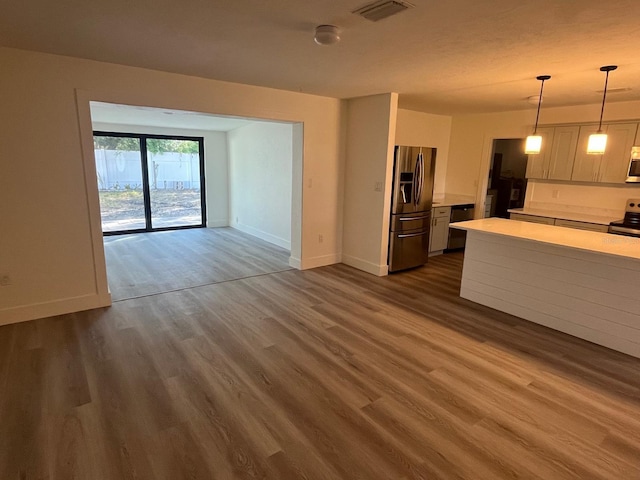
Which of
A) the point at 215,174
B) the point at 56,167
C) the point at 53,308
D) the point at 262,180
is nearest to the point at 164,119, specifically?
the point at 262,180

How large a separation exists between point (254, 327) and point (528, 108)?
5.18 m

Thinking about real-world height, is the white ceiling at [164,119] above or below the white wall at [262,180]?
above

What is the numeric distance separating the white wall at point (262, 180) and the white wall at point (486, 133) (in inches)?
124

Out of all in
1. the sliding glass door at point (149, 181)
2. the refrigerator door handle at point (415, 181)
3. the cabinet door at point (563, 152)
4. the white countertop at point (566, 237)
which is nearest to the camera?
the white countertop at point (566, 237)

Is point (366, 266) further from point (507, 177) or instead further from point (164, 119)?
point (164, 119)

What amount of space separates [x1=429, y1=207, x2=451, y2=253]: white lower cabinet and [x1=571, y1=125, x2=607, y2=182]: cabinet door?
1.82 metres

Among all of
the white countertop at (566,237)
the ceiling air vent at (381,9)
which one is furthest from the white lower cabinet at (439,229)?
the ceiling air vent at (381,9)

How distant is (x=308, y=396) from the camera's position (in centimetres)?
238

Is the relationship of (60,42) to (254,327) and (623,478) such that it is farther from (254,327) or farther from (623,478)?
(623,478)

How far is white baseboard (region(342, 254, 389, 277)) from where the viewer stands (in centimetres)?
502

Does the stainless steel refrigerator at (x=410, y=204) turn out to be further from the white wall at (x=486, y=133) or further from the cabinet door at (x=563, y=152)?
the cabinet door at (x=563, y=152)

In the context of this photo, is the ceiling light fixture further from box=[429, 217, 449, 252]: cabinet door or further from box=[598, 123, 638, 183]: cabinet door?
box=[598, 123, 638, 183]: cabinet door

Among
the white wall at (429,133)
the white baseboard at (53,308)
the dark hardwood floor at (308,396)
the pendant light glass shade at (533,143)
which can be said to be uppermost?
the white wall at (429,133)

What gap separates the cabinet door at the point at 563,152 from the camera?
5.03 meters
